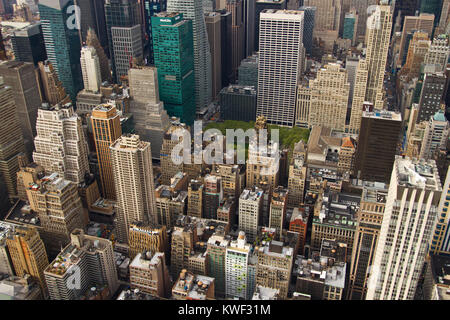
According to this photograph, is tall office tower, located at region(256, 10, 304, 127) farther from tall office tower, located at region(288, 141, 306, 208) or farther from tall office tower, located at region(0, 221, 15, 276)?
tall office tower, located at region(0, 221, 15, 276)

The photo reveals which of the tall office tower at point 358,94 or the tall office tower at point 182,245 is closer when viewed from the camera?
the tall office tower at point 182,245

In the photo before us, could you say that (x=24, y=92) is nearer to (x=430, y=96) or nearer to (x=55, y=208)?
(x=55, y=208)

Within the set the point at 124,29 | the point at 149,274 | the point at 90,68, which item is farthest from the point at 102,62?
the point at 149,274

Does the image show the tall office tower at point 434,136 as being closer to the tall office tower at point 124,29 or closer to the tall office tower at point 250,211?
the tall office tower at point 250,211

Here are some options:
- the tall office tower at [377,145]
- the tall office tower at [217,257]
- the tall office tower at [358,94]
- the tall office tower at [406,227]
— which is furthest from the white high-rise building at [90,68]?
the tall office tower at [406,227]

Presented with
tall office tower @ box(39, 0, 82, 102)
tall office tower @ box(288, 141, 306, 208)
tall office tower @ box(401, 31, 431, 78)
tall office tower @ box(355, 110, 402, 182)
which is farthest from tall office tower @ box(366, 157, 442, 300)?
tall office tower @ box(39, 0, 82, 102)
